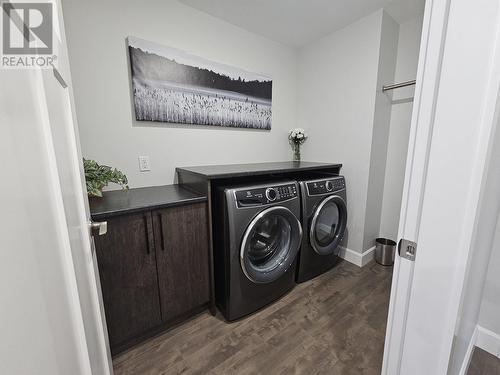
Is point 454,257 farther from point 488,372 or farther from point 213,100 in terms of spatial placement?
point 213,100

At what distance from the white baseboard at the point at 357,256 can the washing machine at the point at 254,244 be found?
86cm

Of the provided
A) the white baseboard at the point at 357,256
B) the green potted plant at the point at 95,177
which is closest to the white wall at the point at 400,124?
the white baseboard at the point at 357,256

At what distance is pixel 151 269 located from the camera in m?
1.35

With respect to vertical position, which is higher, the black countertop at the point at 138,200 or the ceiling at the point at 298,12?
the ceiling at the point at 298,12

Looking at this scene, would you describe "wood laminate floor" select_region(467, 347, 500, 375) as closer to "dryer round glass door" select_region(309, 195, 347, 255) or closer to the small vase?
"dryer round glass door" select_region(309, 195, 347, 255)

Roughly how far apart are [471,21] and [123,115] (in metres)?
1.86

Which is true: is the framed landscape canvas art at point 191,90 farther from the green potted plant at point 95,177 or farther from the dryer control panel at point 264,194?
the dryer control panel at point 264,194

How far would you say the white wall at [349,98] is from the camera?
203 centimetres

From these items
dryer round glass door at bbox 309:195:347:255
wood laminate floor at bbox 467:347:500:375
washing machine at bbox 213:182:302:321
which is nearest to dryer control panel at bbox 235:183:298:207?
washing machine at bbox 213:182:302:321

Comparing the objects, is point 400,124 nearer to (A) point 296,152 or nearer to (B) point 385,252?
(A) point 296,152

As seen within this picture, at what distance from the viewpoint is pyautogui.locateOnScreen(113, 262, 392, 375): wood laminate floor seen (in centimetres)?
128

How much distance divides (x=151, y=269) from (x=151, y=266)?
0.02m

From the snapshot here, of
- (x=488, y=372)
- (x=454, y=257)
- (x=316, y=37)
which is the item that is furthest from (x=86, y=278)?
(x=316, y=37)

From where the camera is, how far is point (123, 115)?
1.64 meters
